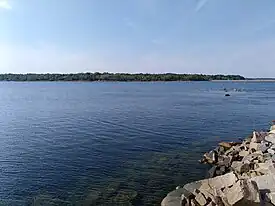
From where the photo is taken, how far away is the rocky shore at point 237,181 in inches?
434

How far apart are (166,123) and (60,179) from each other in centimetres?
2014

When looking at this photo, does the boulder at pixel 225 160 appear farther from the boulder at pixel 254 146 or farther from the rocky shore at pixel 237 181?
the boulder at pixel 254 146

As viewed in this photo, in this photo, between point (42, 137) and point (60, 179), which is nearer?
point (60, 179)

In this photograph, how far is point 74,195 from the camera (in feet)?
51.1

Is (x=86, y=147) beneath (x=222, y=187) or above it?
beneath

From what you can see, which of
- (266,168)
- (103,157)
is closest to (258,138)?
(266,168)

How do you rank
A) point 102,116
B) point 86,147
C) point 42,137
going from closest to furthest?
1. point 86,147
2. point 42,137
3. point 102,116

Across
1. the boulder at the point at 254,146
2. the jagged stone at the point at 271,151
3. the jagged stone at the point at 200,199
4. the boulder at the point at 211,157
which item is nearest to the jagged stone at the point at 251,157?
the jagged stone at the point at 271,151

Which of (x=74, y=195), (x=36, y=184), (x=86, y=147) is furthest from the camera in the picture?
(x=86, y=147)

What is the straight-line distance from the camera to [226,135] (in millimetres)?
30516

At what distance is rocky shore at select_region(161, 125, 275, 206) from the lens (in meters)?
11.0

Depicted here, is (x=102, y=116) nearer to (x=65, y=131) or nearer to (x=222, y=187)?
(x=65, y=131)

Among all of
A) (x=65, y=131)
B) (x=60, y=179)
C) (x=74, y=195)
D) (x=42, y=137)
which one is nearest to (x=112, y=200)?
(x=74, y=195)

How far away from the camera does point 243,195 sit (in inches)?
423
